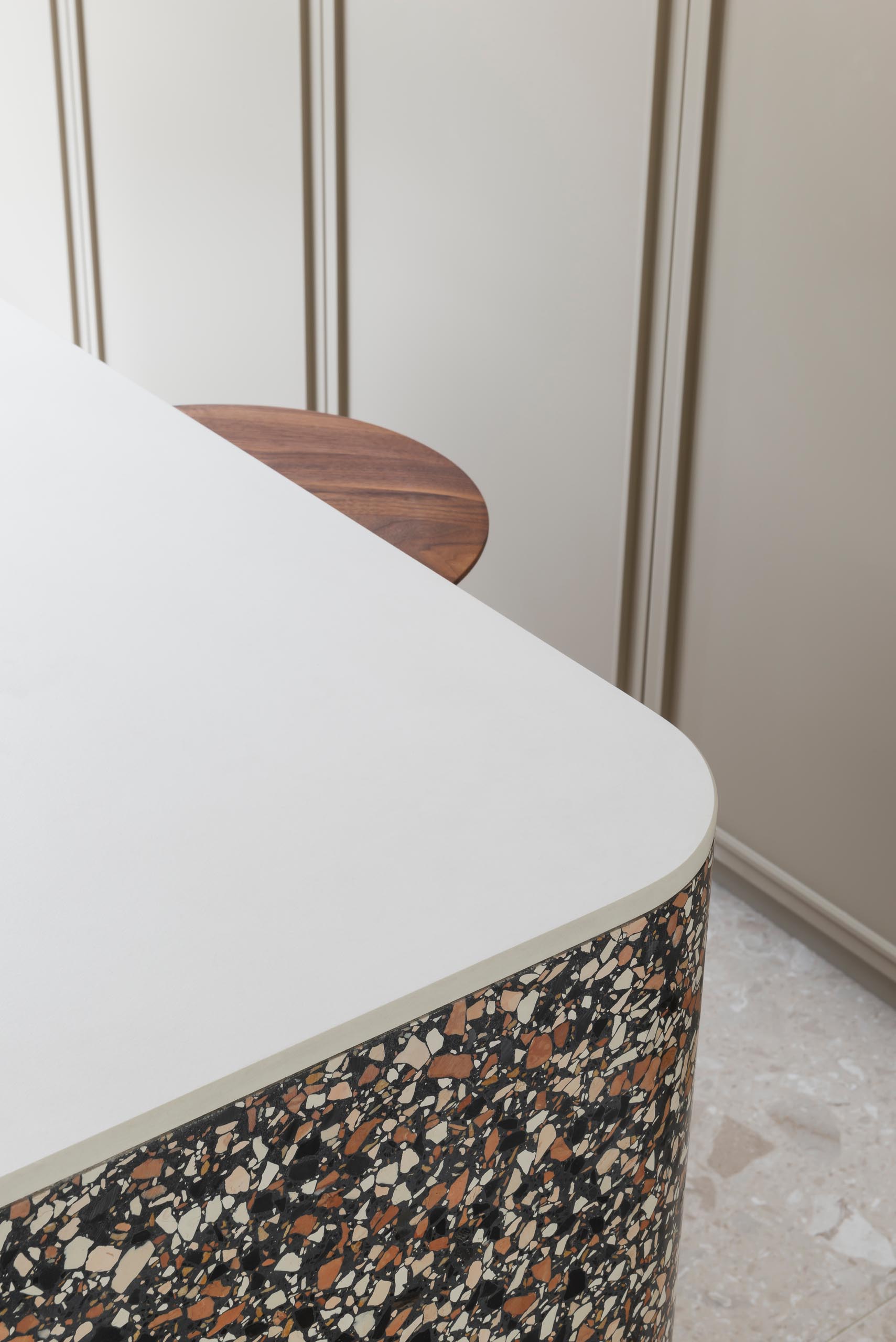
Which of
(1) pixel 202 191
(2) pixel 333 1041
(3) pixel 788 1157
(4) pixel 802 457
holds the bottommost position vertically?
(3) pixel 788 1157

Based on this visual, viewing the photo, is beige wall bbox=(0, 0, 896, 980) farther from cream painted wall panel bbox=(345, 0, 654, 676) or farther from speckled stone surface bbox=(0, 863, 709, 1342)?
speckled stone surface bbox=(0, 863, 709, 1342)

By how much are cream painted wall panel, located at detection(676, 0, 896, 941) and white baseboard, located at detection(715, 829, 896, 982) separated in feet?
0.06

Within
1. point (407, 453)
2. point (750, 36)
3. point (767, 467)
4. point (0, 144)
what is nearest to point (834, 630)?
point (767, 467)

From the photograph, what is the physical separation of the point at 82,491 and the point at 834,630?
1138 millimetres

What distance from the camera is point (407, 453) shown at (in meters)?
1.35

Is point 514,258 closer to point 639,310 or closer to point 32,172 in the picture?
point 639,310

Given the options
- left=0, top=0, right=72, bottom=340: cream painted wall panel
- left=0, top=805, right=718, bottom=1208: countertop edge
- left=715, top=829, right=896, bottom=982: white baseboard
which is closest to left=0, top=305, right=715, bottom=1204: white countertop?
left=0, top=805, right=718, bottom=1208: countertop edge

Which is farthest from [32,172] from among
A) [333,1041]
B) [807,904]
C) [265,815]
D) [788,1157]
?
[333,1041]

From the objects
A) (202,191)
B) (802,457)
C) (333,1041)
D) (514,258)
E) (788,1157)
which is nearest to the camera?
(333,1041)

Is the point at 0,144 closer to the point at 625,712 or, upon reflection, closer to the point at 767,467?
the point at 767,467

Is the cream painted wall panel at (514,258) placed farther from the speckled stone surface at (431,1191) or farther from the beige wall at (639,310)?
the speckled stone surface at (431,1191)

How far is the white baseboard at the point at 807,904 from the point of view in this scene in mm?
1630

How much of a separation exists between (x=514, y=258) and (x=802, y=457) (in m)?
0.66

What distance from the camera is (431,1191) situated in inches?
14.5
